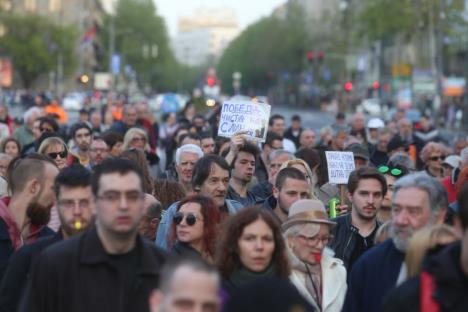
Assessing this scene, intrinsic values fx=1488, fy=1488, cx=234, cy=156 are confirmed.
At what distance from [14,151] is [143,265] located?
10.0 metres

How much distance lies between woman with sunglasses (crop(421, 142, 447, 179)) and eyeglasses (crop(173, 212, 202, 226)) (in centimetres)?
795

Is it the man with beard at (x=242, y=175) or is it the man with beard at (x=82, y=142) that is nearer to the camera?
the man with beard at (x=242, y=175)

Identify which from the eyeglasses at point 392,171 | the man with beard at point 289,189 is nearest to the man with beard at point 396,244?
the man with beard at point 289,189

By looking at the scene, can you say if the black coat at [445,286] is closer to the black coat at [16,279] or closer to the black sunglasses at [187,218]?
the black coat at [16,279]

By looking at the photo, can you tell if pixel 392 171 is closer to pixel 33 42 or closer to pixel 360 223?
pixel 360 223

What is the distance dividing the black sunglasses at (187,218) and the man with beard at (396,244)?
1.48m

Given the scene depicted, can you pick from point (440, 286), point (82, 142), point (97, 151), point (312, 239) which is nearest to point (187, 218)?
point (312, 239)

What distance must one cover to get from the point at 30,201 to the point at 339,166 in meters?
5.09

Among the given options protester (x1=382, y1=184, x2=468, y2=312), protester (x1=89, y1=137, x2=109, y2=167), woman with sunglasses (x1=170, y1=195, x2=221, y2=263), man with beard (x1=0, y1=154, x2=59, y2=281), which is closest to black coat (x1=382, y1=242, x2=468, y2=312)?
protester (x1=382, y1=184, x2=468, y2=312)

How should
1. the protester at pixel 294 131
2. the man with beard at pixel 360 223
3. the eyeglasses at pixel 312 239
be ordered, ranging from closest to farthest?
1. the eyeglasses at pixel 312 239
2. the man with beard at pixel 360 223
3. the protester at pixel 294 131

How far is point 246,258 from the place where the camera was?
6863 millimetres

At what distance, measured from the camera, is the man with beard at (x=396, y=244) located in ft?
22.9

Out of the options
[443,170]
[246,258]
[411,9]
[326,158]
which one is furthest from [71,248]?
[411,9]

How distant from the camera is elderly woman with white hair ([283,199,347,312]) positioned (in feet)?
26.0
